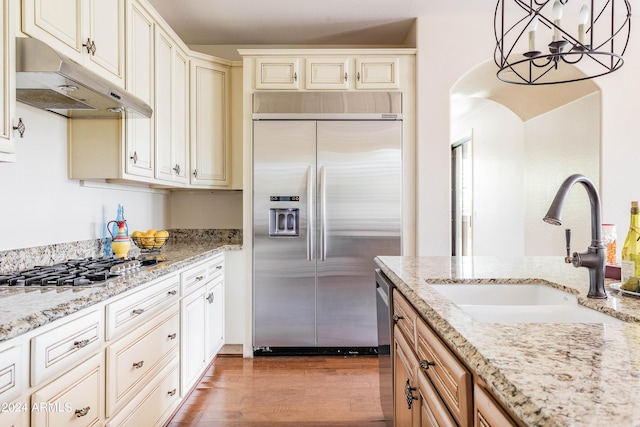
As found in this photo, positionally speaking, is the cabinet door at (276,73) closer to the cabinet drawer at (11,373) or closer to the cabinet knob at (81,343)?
the cabinet knob at (81,343)

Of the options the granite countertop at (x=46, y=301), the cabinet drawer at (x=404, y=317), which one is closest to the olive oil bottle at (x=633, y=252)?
the cabinet drawer at (x=404, y=317)

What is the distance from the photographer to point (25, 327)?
1013 millimetres

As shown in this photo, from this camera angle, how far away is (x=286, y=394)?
8.14 ft

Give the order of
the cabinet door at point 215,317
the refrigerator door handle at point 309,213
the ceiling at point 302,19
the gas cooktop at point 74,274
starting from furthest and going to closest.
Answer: the refrigerator door handle at point 309,213 < the ceiling at point 302,19 < the cabinet door at point 215,317 < the gas cooktop at point 74,274

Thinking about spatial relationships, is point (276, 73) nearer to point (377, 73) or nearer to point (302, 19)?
point (302, 19)

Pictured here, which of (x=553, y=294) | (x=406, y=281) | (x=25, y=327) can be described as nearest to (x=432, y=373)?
(x=406, y=281)

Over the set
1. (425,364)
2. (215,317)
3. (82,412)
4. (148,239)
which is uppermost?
(148,239)

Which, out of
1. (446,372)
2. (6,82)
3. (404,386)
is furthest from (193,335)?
(446,372)

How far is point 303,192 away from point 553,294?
6.60 feet

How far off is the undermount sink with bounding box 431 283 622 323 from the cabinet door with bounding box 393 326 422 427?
248 millimetres

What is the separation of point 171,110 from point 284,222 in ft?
3.70

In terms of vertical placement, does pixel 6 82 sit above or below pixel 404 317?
above

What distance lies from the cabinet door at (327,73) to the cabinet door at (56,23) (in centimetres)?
169

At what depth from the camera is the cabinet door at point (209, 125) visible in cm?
313
